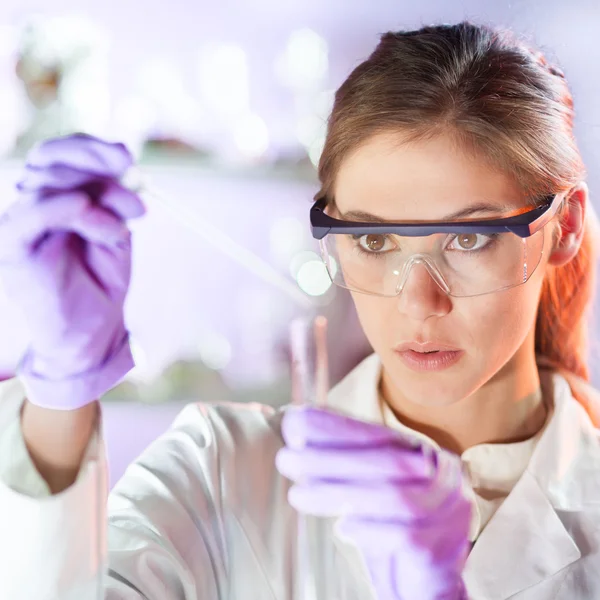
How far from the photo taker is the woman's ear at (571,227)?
1.59m

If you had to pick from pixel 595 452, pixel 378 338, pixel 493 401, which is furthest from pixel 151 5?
pixel 595 452

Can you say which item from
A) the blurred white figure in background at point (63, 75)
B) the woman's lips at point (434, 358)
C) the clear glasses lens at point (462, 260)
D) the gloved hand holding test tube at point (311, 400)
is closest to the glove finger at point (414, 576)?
the gloved hand holding test tube at point (311, 400)

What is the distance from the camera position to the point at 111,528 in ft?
4.55

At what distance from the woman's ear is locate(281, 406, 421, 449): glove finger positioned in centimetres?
47

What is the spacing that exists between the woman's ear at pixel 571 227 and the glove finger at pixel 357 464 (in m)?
0.48

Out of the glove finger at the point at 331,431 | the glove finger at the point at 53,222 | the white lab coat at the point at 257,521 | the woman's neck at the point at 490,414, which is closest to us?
the glove finger at the point at 53,222

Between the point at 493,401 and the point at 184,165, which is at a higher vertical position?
the point at 184,165

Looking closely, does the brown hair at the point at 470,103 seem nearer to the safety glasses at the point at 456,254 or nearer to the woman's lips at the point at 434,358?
the safety glasses at the point at 456,254

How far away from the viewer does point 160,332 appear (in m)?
2.12

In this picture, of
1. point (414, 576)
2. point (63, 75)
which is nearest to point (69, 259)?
point (414, 576)

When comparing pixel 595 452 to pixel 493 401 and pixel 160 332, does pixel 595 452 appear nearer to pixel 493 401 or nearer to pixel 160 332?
pixel 493 401

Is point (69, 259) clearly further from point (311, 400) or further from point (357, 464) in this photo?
point (311, 400)

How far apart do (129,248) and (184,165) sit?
0.84 metres

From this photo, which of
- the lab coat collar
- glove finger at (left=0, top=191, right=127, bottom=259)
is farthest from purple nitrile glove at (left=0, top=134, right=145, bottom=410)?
the lab coat collar
